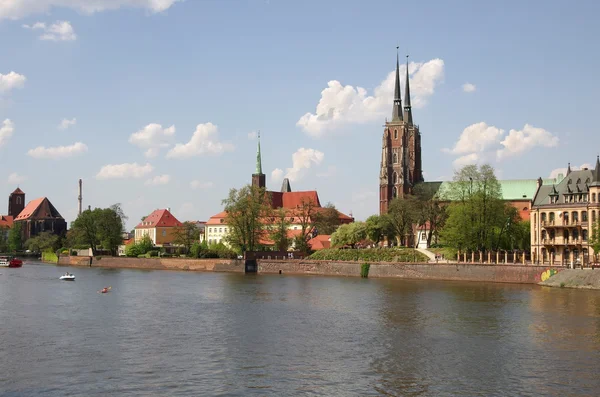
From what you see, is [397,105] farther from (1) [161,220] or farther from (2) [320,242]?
(1) [161,220]

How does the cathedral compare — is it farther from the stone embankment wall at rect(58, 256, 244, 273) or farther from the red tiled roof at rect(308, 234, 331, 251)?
the stone embankment wall at rect(58, 256, 244, 273)

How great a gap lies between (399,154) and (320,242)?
3773 cm

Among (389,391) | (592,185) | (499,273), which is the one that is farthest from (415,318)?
(592,185)

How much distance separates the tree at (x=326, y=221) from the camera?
143 m

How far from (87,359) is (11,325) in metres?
14.7

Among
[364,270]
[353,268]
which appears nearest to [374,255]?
[353,268]

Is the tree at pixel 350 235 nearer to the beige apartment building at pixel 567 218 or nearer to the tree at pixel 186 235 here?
the beige apartment building at pixel 567 218

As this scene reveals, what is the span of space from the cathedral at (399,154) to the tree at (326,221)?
1618 centimetres

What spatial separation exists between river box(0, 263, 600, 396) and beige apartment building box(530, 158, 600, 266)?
72.1 feet

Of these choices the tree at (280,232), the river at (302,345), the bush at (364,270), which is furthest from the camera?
the tree at (280,232)

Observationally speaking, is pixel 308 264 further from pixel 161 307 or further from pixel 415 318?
pixel 415 318

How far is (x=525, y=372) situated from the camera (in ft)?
107

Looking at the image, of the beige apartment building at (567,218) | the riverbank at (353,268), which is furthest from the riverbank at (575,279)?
the beige apartment building at (567,218)

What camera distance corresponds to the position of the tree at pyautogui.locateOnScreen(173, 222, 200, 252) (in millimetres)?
163000
